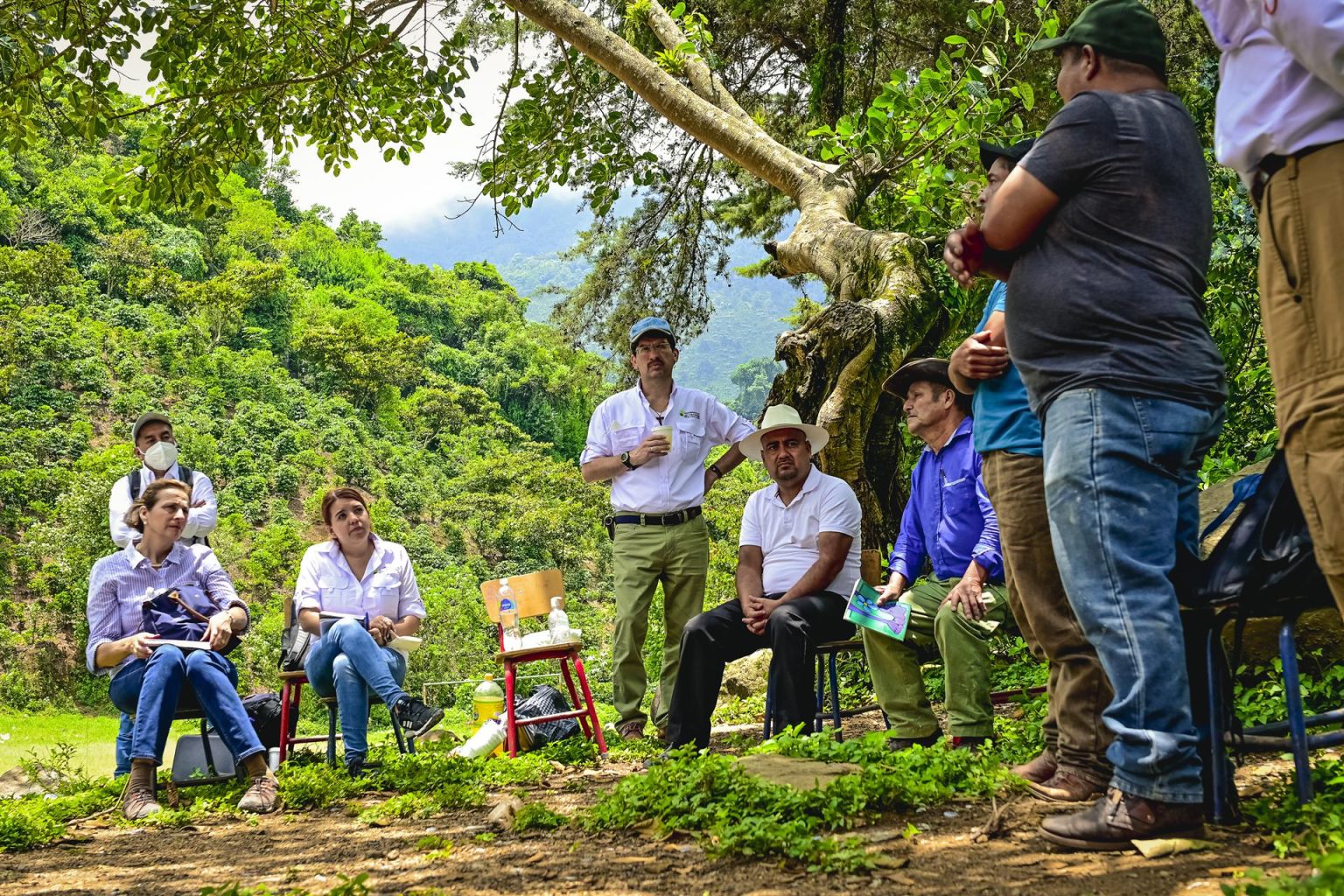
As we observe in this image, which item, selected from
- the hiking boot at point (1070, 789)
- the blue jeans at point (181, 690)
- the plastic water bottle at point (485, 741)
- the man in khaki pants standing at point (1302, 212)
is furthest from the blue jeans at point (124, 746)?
the man in khaki pants standing at point (1302, 212)

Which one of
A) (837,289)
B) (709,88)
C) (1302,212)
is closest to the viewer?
(1302,212)

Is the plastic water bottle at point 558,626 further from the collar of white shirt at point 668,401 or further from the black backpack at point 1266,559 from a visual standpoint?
the black backpack at point 1266,559

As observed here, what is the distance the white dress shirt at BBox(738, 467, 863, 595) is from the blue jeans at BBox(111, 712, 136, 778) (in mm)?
3119

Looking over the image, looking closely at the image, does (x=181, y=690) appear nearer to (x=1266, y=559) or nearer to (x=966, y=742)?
(x=966, y=742)

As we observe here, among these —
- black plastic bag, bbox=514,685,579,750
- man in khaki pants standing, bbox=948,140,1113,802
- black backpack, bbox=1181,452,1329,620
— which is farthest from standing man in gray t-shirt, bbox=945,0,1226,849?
black plastic bag, bbox=514,685,579,750

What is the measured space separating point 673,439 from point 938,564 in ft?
6.28

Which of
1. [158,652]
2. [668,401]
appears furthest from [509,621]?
[158,652]

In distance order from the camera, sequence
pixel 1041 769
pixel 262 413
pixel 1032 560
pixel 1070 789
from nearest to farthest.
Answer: pixel 1070 789 < pixel 1032 560 < pixel 1041 769 < pixel 262 413

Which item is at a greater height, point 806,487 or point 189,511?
point 189,511

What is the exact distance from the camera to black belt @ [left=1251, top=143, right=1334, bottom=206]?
2021mm

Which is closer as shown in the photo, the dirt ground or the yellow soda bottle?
the dirt ground

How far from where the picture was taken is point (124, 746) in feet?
17.1

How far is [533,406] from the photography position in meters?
48.2

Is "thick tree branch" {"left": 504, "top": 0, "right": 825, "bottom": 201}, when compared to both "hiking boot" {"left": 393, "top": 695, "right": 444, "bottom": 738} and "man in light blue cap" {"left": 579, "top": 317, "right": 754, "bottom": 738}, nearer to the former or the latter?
"man in light blue cap" {"left": 579, "top": 317, "right": 754, "bottom": 738}
